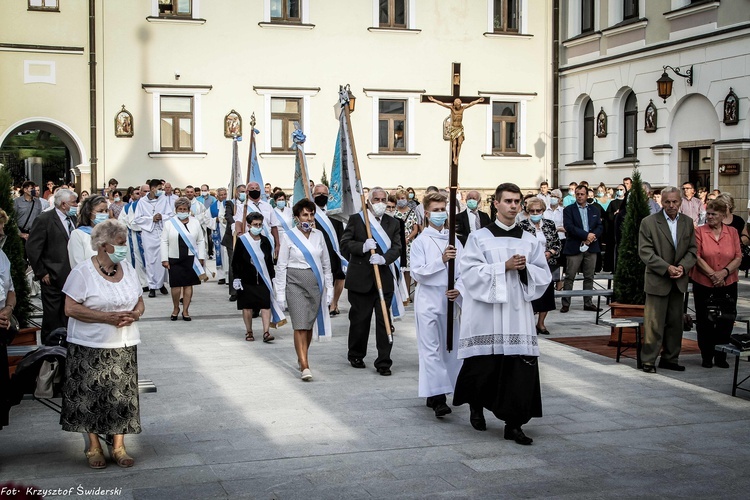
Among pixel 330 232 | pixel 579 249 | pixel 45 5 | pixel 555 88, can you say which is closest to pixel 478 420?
pixel 330 232

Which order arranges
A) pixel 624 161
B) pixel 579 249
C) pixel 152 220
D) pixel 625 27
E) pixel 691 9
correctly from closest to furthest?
1. pixel 579 249
2. pixel 152 220
3. pixel 691 9
4. pixel 625 27
5. pixel 624 161

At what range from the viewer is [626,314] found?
1198 cm

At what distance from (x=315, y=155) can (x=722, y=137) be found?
452 inches

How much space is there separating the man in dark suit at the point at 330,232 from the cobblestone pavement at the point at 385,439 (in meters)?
3.53

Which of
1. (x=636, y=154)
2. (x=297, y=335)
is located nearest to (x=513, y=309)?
(x=297, y=335)

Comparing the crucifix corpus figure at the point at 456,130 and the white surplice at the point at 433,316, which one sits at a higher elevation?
the crucifix corpus figure at the point at 456,130

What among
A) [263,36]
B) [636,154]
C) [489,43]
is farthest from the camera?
[489,43]

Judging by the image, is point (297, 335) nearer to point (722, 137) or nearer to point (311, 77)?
point (722, 137)

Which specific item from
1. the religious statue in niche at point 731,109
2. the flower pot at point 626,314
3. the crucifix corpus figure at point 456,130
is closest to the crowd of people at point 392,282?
the crucifix corpus figure at point 456,130

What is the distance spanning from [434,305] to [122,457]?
305 cm

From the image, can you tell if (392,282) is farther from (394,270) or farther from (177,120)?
(177,120)

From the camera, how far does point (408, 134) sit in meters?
30.8

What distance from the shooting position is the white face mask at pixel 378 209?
1129 cm

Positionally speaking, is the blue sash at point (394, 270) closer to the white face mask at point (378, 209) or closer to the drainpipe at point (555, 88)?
the white face mask at point (378, 209)
